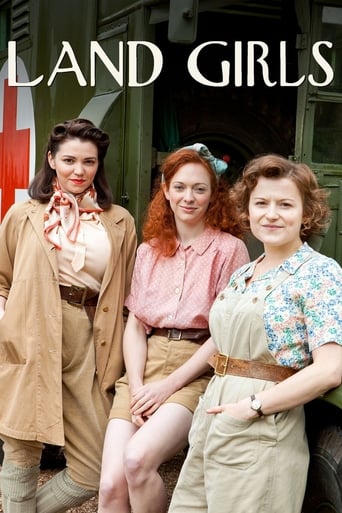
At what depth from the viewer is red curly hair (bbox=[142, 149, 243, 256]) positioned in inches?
121

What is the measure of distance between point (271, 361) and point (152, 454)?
60 cm

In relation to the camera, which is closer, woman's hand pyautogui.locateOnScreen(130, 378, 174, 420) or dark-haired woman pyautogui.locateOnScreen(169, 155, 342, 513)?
dark-haired woman pyautogui.locateOnScreen(169, 155, 342, 513)

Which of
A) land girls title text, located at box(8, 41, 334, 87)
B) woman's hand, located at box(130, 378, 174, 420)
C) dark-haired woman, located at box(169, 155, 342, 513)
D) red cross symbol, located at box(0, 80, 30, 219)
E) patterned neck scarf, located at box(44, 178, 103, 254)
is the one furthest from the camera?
red cross symbol, located at box(0, 80, 30, 219)

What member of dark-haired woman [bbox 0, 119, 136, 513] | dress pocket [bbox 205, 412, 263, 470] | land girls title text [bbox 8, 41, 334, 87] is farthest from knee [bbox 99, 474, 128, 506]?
land girls title text [bbox 8, 41, 334, 87]

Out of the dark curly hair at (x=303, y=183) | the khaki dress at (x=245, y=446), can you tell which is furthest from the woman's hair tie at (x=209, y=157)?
the khaki dress at (x=245, y=446)

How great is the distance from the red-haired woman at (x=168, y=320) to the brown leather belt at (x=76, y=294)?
166 mm

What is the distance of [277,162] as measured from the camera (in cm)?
242

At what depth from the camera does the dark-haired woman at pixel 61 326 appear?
307cm

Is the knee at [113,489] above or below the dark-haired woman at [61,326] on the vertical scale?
below

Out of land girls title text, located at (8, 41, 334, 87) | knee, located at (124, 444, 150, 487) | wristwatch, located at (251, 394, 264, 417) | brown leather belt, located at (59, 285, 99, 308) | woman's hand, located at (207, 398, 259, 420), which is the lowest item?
knee, located at (124, 444, 150, 487)

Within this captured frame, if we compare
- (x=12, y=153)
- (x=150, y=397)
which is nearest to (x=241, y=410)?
(x=150, y=397)

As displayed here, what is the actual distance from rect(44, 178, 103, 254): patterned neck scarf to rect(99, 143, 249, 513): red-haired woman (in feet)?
0.86

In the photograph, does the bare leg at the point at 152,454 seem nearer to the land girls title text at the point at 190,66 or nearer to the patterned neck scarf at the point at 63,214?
the patterned neck scarf at the point at 63,214

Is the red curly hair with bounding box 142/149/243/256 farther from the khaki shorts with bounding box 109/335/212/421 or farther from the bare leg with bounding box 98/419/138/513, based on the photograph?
the bare leg with bounding box 98/419/138/513
